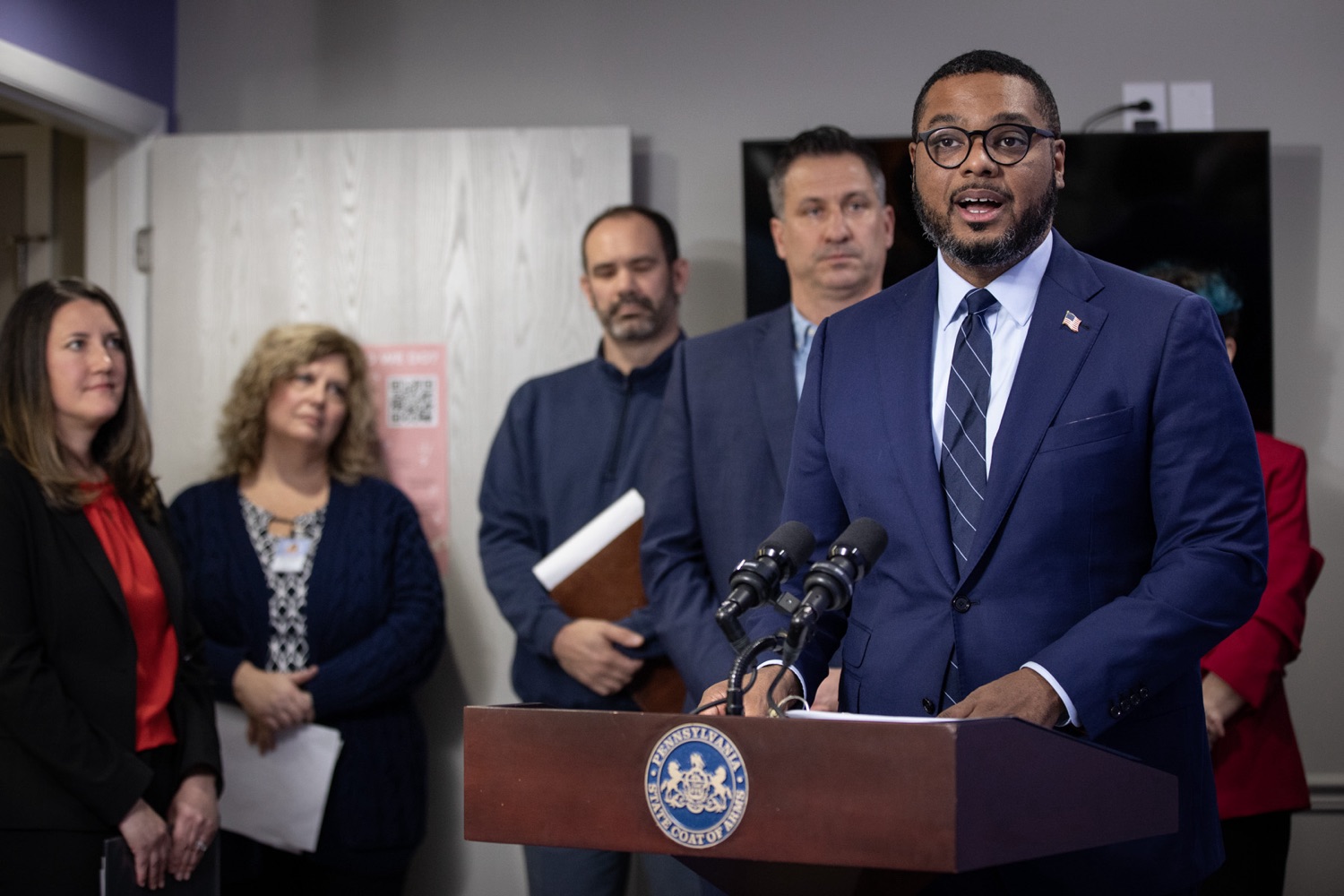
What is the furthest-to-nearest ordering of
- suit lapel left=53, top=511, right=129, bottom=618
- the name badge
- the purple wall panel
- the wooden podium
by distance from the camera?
the purple wall panel
the name badge
suit lapel left=53, top=511, right=129, bottom=618
the wooden podium

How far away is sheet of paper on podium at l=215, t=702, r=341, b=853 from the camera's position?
309 centimetres

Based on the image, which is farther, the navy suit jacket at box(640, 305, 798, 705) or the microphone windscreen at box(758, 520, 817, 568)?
the navy suit jacket at box(640, 305, 798, 705)

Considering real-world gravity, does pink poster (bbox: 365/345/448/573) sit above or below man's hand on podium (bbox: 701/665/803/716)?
above

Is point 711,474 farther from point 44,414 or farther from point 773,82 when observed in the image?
point 773,82

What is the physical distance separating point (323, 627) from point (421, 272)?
1142 millimetres

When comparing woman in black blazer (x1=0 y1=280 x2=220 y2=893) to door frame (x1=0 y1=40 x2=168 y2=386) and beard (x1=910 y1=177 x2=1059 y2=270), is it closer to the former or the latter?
door frame (x1=0 y1=40 x2=168 y2=386)

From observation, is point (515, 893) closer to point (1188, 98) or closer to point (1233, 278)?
point (1233, 278)

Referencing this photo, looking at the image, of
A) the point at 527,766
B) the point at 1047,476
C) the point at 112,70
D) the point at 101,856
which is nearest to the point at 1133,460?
the point at 1047,476

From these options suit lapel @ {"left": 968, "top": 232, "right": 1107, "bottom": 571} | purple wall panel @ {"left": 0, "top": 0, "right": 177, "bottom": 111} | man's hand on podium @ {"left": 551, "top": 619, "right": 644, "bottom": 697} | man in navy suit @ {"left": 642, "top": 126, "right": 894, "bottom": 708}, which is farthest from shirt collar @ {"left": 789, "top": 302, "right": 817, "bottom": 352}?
purple wall panel @ {"left": 0, "top": 0, "right": 177, "bottom": 111}

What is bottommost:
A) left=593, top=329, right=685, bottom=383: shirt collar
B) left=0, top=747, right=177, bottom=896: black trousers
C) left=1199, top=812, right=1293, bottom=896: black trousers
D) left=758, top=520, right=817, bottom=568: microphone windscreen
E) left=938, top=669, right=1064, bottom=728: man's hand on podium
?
left=1199, top=812, right=1293, bottom=896: black trousers

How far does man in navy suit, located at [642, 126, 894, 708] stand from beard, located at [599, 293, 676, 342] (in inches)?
20.4

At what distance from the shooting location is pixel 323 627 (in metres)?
3.14

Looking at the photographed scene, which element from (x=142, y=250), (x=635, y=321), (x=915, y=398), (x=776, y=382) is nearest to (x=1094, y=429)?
(x=915, y=398)

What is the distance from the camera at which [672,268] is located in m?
3.19
